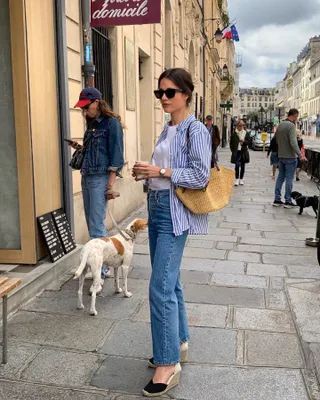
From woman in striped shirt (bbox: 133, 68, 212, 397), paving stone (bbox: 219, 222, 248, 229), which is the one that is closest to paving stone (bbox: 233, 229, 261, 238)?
paving stone (bbox: 219, 222, 248, 229)

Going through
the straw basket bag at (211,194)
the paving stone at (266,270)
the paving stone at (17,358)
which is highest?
the straw basket bag at (211,194)

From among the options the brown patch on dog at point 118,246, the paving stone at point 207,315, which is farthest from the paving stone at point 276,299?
the brown patch on dog at point 118,246

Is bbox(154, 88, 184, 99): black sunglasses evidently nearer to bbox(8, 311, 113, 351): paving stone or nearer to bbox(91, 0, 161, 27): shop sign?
bbox(8, 311, 113, 351): paving stone

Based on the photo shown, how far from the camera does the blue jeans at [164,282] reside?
2848mm

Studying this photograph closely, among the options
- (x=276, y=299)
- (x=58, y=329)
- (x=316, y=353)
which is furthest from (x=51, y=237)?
(x=316, y=353)

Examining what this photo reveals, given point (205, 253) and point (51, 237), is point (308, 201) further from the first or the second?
point (51, 237)

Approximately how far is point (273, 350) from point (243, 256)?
285 centimetres

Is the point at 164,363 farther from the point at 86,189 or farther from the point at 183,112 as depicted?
the point at 86,189

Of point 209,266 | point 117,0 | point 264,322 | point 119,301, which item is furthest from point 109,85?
point 264,322

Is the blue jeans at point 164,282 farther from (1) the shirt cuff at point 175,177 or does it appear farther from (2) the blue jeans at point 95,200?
(2) the blue jeans at point 95,200

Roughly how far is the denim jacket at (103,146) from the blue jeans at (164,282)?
6.24 feet

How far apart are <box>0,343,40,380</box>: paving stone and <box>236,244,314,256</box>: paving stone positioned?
12.7 feet

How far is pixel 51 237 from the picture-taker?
5230mm

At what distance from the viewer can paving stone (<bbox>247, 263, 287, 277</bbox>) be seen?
5547mm
